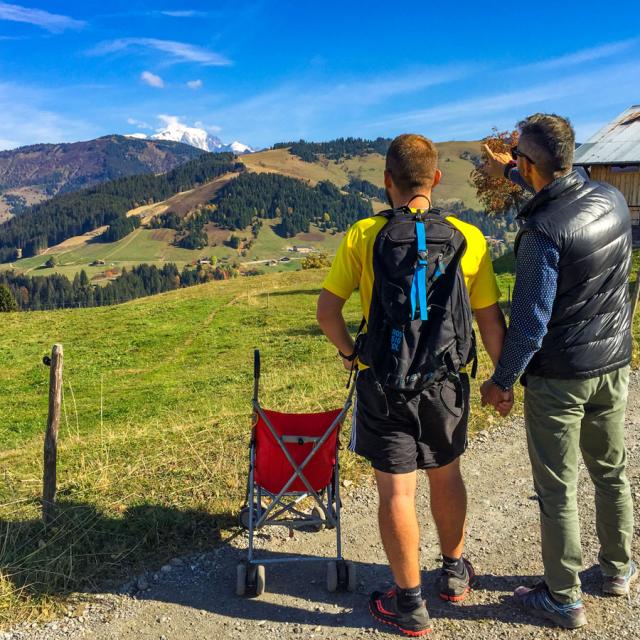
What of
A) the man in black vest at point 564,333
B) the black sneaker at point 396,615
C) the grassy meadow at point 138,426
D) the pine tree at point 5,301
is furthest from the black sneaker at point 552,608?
the pine tree at point 5,301

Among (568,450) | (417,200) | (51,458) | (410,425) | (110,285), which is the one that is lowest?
(110,285)

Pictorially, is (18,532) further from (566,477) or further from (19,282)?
(19,282)

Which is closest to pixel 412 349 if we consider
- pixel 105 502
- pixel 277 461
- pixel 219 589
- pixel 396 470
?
pixel 396 470

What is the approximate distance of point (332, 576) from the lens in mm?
4164

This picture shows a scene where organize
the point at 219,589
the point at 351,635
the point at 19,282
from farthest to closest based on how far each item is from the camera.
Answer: the point at 19,282, the point at 219,589, the point at 351,635

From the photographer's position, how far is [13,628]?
387 cm

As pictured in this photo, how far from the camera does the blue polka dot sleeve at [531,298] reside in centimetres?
324

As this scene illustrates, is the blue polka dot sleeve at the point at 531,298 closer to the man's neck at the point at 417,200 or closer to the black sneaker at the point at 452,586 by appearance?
the man's neck at the point at 417,200

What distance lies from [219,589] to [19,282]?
200701mm

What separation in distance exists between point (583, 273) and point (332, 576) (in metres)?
2.64

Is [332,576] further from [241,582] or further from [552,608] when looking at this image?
[552,608]

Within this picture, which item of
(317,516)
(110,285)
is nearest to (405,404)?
(317,516)

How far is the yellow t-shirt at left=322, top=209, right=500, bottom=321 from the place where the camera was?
11.1 feet

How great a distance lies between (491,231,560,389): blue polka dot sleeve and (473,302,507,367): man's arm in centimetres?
18
